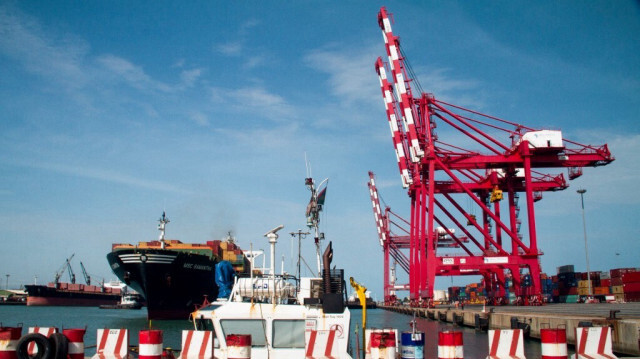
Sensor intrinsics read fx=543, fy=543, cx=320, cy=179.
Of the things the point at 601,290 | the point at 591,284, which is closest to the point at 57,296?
the point at 591,284

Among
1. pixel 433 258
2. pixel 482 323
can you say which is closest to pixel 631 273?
pixel 433 258

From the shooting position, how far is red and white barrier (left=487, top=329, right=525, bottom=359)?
→ 31.7 feet

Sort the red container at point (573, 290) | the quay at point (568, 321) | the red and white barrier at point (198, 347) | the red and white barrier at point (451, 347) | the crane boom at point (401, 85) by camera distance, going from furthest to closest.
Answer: the red container at point (573, 290)
the crane boom at point (401, 85)
the quay at point (568, 321)
the red and white barrier at point (198, 347)
the red and white barrier at point (451, 347)

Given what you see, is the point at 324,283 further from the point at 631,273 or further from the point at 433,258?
the point at 631,273

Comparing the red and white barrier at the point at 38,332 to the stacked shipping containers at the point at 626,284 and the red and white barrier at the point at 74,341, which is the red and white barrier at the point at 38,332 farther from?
the stacked shipping containers at the point at 626,284

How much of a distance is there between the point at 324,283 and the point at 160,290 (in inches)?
1578

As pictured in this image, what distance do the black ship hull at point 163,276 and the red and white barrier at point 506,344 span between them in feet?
130

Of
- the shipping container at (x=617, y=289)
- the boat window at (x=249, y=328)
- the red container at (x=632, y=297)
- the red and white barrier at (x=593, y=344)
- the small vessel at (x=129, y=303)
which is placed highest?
the boat window at (x=249, y=328)

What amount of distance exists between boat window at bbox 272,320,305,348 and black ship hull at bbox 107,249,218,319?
37.2 meters

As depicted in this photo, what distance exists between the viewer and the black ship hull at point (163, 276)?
47531 mm

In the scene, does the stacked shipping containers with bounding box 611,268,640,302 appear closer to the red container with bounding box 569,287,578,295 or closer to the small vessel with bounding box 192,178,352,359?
the red container with bounding box 569,287,578,295

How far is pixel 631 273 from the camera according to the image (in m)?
72.6

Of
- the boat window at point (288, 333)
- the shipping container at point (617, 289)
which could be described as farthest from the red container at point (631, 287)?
the boat window at point (288, 333)

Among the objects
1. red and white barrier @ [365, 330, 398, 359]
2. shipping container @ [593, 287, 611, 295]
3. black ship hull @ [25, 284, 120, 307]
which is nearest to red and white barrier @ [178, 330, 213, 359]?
red and white barrier @ [365, 330, 398, 359]
